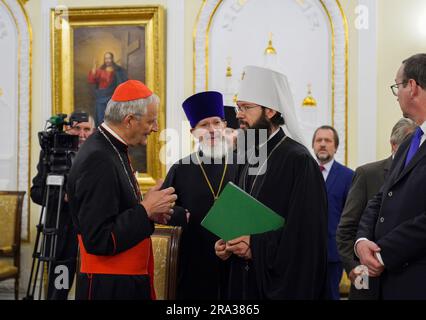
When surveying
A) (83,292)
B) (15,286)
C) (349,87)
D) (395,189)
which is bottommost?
(15,286)

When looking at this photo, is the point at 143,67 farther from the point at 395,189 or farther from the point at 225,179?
the point at 395,189

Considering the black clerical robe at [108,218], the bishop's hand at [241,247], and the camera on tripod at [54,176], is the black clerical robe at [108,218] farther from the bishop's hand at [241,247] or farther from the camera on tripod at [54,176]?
the camera on tripod at [54,176]

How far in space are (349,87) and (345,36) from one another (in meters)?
0.50

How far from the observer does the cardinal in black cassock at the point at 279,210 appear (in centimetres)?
271

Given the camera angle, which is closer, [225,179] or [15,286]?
[225,179]

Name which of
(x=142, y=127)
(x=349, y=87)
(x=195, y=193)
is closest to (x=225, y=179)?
(x=195, y=193)

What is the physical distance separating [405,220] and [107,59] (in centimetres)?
454

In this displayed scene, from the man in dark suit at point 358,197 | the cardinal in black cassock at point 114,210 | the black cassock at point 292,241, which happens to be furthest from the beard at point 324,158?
the cardinal in black cassock at point 114,210

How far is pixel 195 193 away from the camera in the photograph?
12.8ft

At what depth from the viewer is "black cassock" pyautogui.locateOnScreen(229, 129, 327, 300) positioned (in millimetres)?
2705

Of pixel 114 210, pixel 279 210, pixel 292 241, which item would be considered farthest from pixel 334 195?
pixel 114 210

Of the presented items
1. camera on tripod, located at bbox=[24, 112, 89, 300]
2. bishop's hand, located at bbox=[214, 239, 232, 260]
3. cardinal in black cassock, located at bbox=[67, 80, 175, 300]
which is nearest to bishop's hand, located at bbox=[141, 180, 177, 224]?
cardinal in black cassock, located at bbox=[67, 80, 175, 300]

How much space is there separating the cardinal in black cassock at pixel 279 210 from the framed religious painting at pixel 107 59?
11.0ft

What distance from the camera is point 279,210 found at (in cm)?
284
